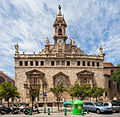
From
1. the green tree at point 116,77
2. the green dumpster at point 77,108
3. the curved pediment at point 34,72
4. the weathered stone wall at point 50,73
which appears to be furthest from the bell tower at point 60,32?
the green dumpster at point 77,108

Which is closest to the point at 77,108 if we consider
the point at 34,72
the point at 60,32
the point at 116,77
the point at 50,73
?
the point at 50,73

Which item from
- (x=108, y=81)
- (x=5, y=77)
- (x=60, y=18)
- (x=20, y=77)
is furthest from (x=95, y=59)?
(x=5, y=77)

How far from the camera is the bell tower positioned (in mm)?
47850

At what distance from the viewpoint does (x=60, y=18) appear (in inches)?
1987

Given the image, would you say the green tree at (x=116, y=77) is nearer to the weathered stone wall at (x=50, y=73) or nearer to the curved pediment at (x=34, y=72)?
the weathered stone wall at (x=50, y=73)

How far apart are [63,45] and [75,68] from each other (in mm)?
9043

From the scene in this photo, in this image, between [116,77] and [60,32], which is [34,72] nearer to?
[60,32]

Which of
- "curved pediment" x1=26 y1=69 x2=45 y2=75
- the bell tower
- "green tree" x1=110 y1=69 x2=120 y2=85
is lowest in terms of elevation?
"green tree" x1=110 y1=69 x2=120 y2=85

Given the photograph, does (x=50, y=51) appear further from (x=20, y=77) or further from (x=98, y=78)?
(x=98, y=78)

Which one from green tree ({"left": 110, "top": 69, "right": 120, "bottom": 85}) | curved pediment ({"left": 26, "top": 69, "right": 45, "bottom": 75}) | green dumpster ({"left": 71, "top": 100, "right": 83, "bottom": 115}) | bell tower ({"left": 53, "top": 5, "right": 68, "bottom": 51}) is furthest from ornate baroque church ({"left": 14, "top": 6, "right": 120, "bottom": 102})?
green dumpster ({"left": 71, "top": 100, "right": 83, "bottom": 115})

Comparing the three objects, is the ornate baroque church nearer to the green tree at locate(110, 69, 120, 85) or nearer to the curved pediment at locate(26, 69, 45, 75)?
the curved pediment at locate(26, 69, 45, 75)

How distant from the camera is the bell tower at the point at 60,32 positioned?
4785 cm

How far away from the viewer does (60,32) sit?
49.9m

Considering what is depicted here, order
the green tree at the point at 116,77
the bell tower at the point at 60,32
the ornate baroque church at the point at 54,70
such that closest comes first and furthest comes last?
the ornate baroque church at the point at 54,70, the green tree at the point at 116,77, the bell tower at the point at 60,32
